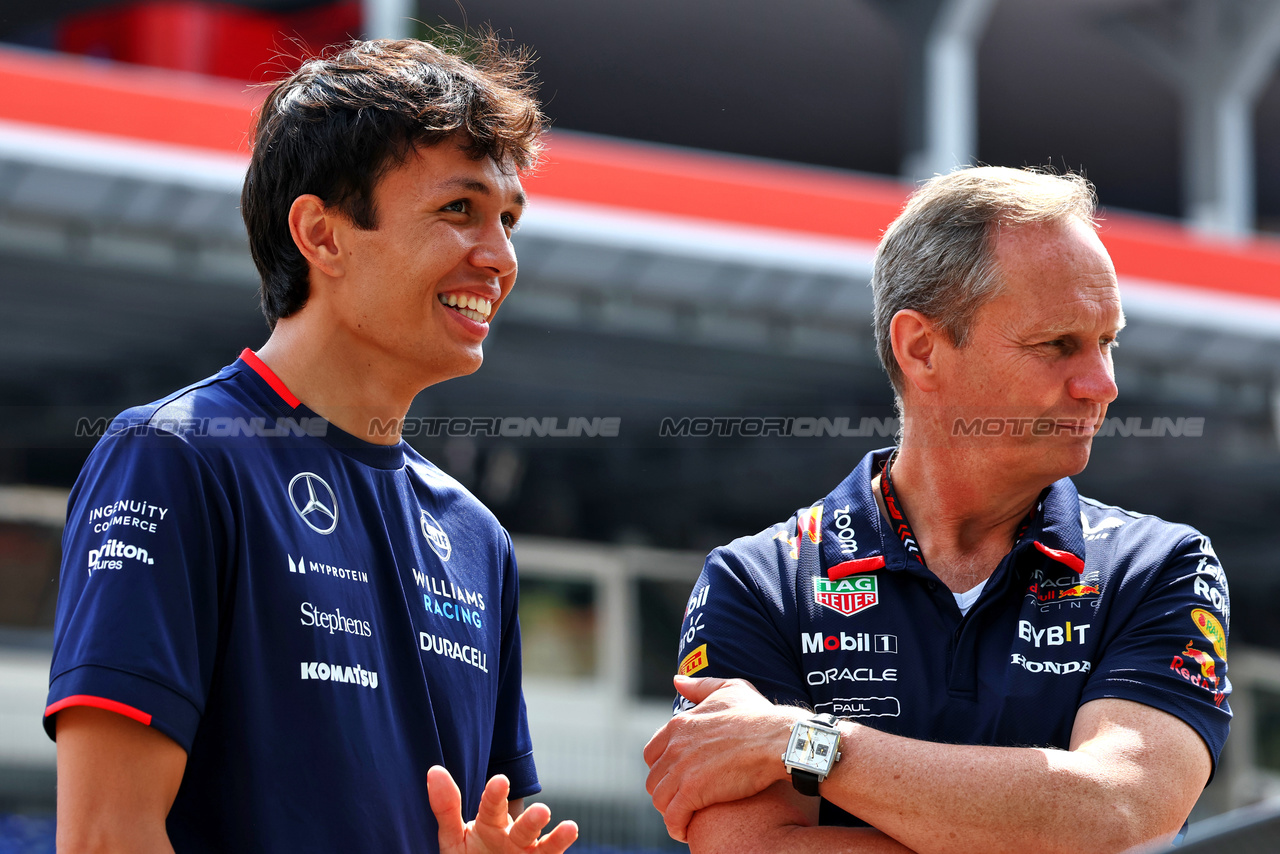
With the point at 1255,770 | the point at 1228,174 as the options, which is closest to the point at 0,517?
the point at 1228,174

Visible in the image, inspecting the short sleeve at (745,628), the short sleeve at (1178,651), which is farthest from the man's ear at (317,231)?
the short sleeve at (1178,651)

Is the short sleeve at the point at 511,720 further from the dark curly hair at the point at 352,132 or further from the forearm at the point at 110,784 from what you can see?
the forearm at the point at 110,784

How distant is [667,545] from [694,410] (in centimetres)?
273

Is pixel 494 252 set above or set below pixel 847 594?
above

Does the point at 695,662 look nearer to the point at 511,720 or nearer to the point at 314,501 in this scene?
the point at 511,720

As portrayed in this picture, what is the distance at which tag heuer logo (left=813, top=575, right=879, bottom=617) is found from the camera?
2.31m

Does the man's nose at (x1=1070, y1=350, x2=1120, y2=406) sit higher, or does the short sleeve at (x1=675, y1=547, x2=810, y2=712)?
the man's nose at (x1=1070, y1=350, x2=1120, y2=406)

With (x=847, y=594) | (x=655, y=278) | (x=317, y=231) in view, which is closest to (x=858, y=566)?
(x=847, y=594)

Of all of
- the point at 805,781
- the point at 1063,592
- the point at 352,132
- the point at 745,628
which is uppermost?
the point at 352,132

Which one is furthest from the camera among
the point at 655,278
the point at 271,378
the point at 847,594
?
the point at 655,278

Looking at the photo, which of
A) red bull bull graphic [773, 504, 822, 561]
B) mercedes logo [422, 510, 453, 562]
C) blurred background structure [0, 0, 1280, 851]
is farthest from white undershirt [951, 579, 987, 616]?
blurred background structure [0, 0, 1280, 851]

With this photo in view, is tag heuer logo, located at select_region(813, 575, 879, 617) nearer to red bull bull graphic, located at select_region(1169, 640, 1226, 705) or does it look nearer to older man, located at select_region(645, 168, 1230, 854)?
older man, located at select_region(645, 168, 1230, 854)

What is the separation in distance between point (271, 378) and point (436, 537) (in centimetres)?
39

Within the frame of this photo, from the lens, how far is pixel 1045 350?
233cm
